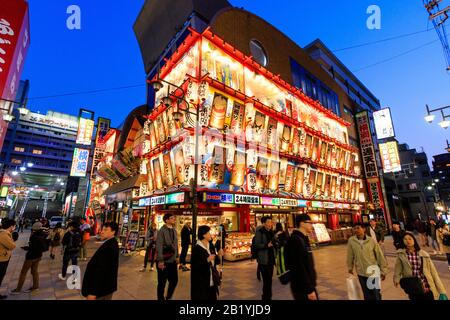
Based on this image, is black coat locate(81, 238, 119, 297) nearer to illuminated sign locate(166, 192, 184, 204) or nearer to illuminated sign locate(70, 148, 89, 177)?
illuminated sign locate(166, 192, 184, 204)

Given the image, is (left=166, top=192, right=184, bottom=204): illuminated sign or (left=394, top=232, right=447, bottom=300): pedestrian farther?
(left=166, top=192, right=184, bottom=204): illuminated sign

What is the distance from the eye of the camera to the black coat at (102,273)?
338cm

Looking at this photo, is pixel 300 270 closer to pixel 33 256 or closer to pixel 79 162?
pixel 33 256

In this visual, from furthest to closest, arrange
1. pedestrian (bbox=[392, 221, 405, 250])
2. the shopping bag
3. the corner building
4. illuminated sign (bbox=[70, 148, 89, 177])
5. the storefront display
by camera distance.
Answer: illuminated sign (bbox=[70, 148, 89, 177]) → the corner building → the storefront display → pedestrian (bbox=[392, 221, 405, 250]) → the shopping bag

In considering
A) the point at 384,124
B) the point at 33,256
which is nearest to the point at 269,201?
the point at 33,256

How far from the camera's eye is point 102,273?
3.50m

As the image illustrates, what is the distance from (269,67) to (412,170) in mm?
52571

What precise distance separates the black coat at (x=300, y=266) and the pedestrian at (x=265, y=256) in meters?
1.85

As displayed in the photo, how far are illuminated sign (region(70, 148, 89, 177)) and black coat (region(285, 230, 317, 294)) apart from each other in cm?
2881

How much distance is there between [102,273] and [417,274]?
5647mm

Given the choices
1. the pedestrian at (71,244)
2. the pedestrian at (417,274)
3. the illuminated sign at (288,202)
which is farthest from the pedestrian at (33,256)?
the illuminated sign at (288,202)

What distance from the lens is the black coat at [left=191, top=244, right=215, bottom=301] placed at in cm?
365

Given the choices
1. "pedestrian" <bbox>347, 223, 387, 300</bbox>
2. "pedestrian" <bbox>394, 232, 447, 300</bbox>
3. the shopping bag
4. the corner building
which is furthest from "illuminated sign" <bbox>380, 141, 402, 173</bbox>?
the shopping bag

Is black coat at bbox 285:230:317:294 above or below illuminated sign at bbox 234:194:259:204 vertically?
below
